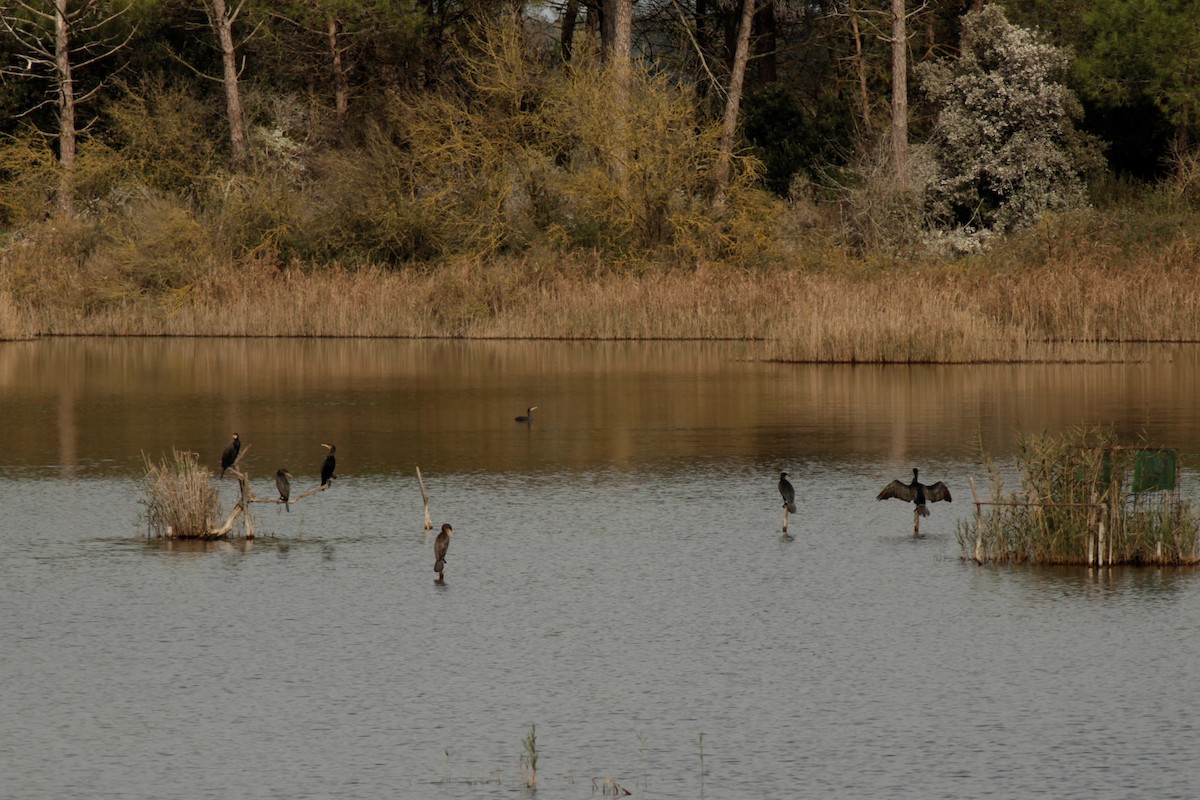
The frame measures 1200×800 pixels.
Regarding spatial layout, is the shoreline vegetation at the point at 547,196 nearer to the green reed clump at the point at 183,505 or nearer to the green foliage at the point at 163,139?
the green foliage at the point at 163,139

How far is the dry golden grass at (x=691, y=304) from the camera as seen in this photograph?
97.2 feet

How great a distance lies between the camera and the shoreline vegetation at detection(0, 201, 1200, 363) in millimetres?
29766

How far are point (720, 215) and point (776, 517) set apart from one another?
94.5 ft

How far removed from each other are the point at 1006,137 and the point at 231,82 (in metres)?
18.9

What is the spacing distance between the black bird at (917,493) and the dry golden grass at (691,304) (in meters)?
15.1

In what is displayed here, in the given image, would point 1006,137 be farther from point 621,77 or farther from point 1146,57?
point 621,77

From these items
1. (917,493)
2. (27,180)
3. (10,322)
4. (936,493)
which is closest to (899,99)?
(10,322)

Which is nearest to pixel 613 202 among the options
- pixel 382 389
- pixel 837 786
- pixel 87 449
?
pixel 382 389

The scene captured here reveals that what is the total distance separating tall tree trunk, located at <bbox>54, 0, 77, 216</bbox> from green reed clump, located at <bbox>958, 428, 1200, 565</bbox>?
37.3 m

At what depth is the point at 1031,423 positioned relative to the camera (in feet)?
66.0

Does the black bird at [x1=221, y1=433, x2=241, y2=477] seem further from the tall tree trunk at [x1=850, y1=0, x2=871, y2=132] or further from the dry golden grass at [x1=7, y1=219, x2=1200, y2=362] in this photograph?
the tall tree trunk at [x1=850, y1=0, x2=871, y2=132]

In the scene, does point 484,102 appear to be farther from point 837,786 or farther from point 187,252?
point 837,786

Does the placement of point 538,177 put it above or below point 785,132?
below

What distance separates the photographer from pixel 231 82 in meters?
46.4
